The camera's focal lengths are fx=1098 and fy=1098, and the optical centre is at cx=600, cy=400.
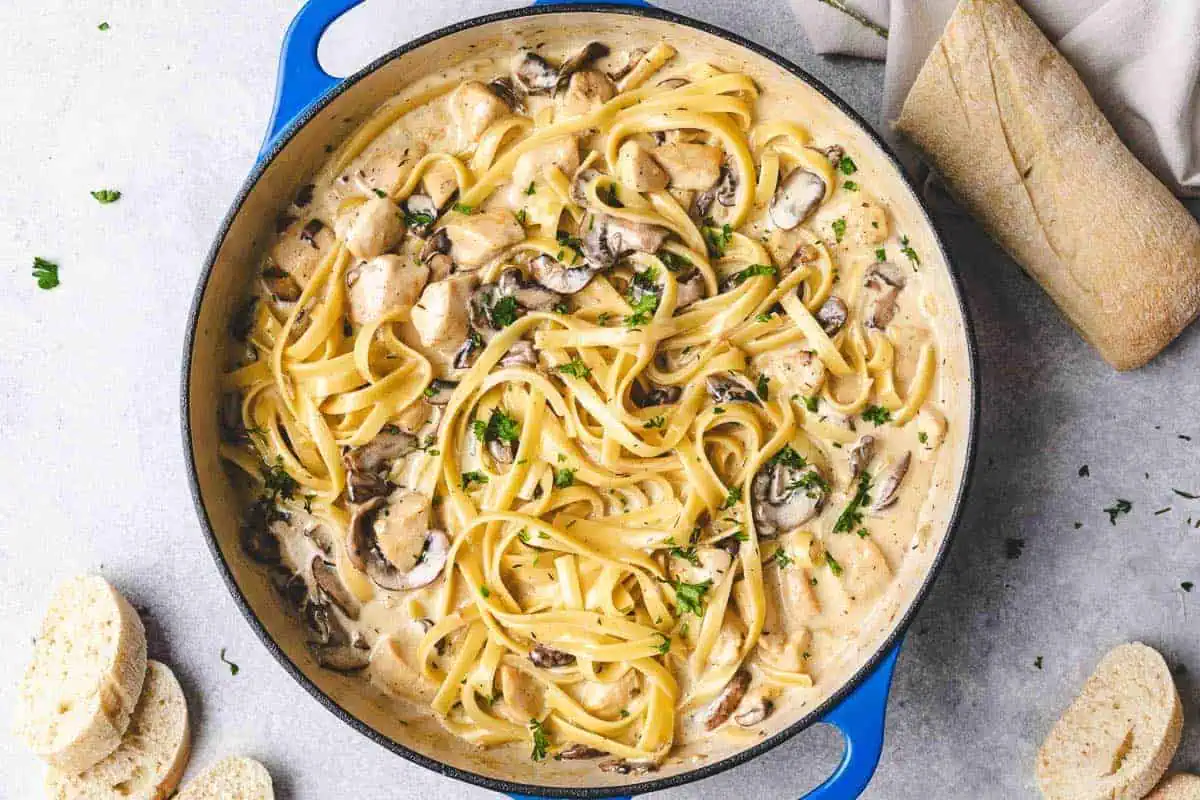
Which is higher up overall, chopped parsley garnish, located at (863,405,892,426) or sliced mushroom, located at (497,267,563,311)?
sliced mushroom, located at (497,267,563,311)

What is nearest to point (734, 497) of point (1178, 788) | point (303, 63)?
point (1178, 788)

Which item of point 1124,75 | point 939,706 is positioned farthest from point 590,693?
point 1124,75

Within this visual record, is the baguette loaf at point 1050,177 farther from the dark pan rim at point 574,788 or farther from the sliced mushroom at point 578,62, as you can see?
the sliced mushroom at point 578,62

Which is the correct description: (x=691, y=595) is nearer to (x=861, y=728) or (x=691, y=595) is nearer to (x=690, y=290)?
(x=861, y=728)

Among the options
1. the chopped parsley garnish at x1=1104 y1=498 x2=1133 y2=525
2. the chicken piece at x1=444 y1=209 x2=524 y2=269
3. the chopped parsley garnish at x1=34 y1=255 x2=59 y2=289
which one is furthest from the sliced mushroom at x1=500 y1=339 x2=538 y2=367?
the chopped parsley garnish at x1=1104 y1=498 x2=1133 y2=525

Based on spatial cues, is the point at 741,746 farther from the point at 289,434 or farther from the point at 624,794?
the point at 289,434

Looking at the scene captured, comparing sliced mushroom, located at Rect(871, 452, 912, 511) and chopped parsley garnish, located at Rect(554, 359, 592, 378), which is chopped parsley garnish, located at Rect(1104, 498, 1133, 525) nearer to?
sliced mushroom, located at Rect(871, 452, 912, 511)

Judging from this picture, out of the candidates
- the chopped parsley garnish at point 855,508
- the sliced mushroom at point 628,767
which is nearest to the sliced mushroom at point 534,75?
the chopped parsley garnish at point 855,508
